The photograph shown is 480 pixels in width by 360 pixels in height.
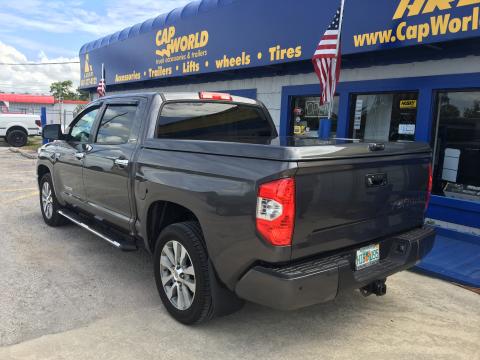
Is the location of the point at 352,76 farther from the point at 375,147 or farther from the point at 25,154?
the point at 25,154

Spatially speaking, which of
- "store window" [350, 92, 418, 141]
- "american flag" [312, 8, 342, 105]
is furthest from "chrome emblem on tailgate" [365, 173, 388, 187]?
"store window" [350, 92, 418, 141]

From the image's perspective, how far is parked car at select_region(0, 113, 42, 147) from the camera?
20.8 meters

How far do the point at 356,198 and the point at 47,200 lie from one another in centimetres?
480

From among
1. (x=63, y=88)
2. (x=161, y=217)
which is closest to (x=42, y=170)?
(x=161, y=217)

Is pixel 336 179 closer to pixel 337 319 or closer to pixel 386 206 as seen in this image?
pixel 386 206

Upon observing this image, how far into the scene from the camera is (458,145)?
21.1 ft

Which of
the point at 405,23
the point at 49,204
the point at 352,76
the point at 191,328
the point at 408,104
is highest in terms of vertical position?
the point at 405,23

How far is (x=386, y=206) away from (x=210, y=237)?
1.30 metres

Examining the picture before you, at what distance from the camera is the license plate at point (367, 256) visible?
10.3ft

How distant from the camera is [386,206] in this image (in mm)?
3250

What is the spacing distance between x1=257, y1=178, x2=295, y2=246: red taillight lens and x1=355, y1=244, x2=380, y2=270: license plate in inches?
27.0

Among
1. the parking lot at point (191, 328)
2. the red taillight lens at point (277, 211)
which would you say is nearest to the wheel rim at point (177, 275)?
the parking lot at point (191, 328)

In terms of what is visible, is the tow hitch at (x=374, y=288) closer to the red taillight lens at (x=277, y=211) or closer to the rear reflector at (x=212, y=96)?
the red taillight lens at (x=277, y=211)

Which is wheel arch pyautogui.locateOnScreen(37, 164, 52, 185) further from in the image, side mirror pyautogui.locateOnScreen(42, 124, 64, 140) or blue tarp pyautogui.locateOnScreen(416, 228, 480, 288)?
blue tarp pyautogui.locateOnScreen(416, 228, 480, 288)
